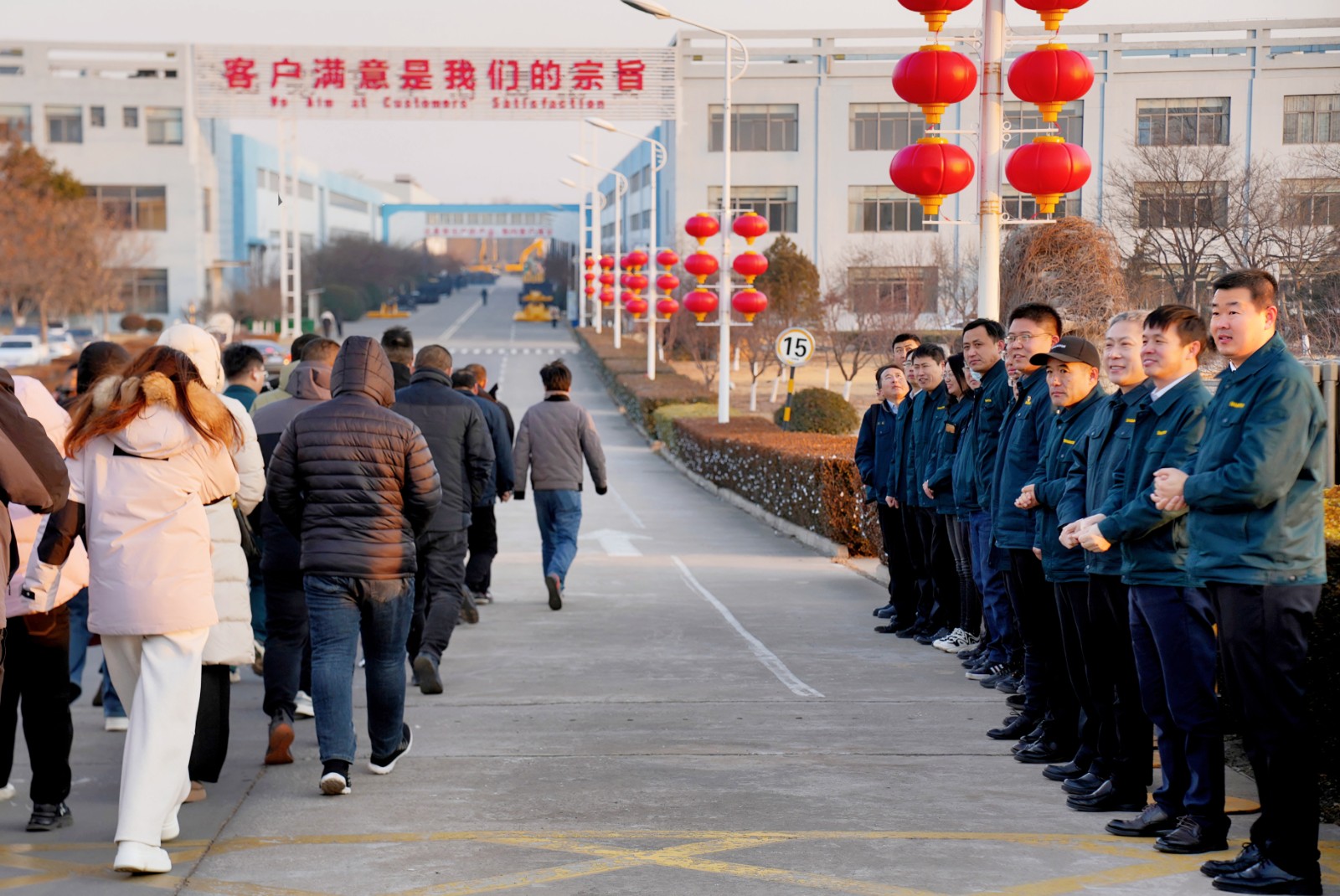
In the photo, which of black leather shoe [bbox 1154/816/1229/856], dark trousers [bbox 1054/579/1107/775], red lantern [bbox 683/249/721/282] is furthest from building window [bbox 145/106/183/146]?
black leather shoe [bbox 1154/816/1229/856]

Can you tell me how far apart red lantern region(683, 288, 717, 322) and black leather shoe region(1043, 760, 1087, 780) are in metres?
20.8

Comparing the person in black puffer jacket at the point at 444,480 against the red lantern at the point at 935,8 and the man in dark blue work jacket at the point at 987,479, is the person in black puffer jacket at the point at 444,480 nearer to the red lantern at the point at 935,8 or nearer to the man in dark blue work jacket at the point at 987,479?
the man in dark blue work jacket at the point at 987,479

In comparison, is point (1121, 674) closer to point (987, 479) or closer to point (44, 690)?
point (987, 479)

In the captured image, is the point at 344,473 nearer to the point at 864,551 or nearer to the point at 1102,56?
the point at 864,551

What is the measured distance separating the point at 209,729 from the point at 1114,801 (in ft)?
11.9

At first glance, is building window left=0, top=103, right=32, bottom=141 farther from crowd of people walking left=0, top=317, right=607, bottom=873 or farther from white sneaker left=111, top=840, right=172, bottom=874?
white sneaker left=111, top=840, right=172, bottom=874

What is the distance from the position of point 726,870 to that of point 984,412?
361 centimetres

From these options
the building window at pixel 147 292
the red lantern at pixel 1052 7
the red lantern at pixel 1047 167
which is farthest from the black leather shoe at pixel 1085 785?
the building window at pixel 147 292

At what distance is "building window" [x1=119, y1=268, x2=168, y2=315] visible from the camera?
74.6 m

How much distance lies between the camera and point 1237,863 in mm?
5055

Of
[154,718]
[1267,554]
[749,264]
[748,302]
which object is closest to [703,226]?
[749,264]

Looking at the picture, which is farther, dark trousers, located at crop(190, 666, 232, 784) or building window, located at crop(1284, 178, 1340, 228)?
Result: building window, located at crop(1284, 178, 1340, 228)

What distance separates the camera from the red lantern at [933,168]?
10.1 meters

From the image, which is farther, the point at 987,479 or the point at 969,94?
the point at 969,94
